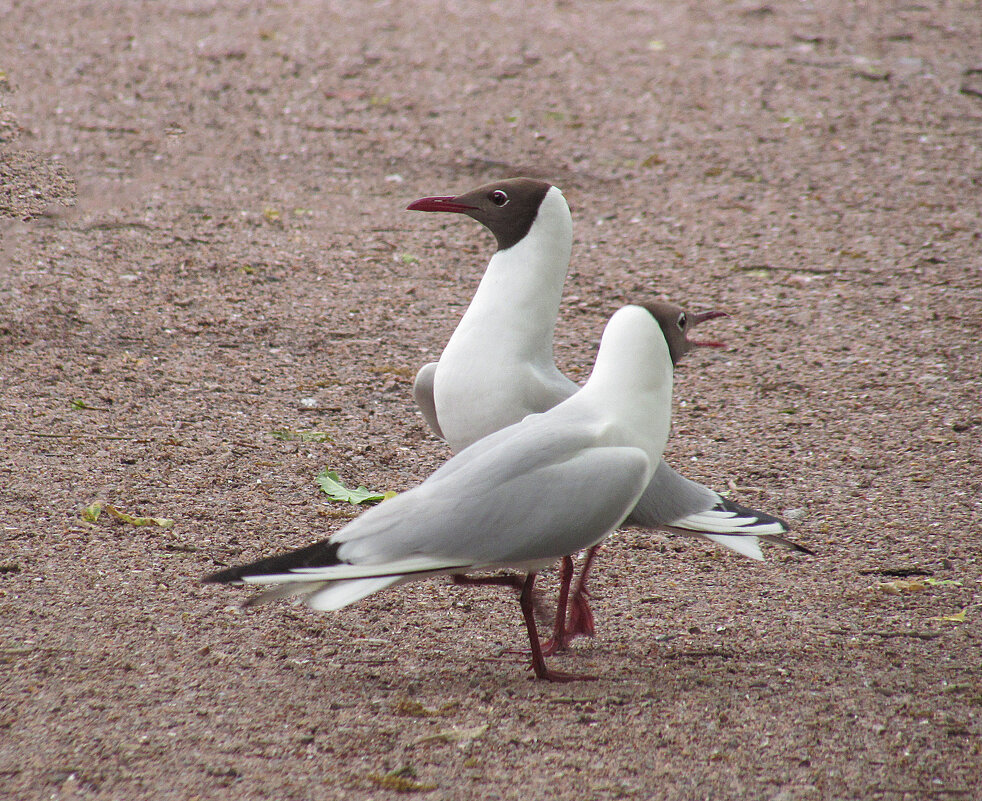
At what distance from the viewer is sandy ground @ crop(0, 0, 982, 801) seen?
2.61 meters

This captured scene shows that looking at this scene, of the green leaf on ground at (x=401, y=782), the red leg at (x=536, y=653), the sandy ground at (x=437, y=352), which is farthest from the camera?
the red leg at (x=536, y=653)

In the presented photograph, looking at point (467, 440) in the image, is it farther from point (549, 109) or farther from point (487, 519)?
point (549, 109)

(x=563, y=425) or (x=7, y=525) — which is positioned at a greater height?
(x=563, y=425)

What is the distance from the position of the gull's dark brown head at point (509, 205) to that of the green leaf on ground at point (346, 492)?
0.92m

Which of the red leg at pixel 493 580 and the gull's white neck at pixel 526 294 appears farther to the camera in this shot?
the gull's white neck at pixel 526 294

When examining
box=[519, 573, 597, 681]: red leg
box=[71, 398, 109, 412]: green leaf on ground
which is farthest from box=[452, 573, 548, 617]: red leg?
box=[71, 398, 109, 412]: green leaf on ground

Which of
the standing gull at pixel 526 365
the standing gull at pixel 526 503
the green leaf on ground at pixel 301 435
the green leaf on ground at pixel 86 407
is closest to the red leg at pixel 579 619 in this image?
the standing gull at pixel 526 365

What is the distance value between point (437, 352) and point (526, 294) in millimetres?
1581

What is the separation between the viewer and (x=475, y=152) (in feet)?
22.0

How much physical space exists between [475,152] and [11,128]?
2.62 metres

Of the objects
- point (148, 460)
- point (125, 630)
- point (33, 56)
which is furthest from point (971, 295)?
point (33, 56)

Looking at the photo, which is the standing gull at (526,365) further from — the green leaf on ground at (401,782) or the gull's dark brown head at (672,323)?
the green leaf on ground at (401,782)

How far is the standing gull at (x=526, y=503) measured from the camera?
270cm

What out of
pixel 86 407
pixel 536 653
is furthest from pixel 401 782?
pixel 86 407
